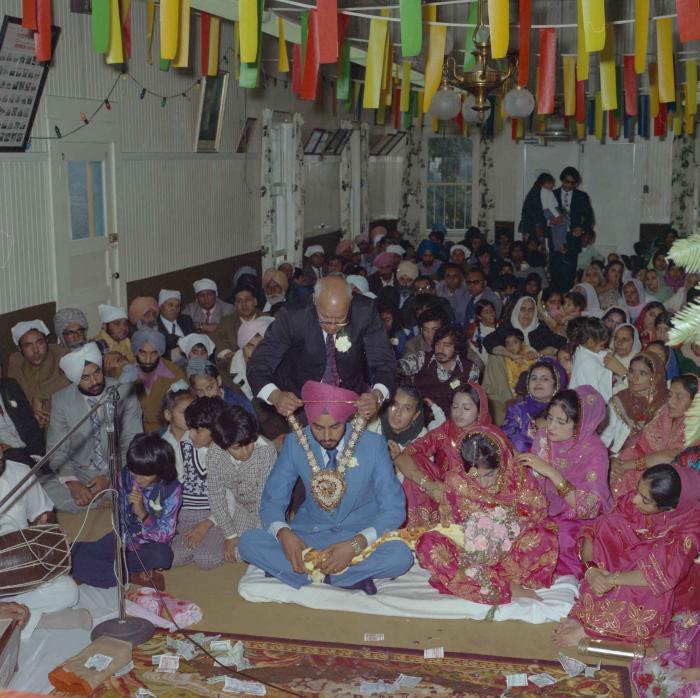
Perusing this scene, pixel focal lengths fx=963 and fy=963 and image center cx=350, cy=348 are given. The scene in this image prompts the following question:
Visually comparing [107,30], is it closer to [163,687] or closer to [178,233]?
[163,687]

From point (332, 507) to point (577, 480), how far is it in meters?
1.16

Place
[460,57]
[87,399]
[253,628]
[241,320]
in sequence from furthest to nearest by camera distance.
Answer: [460,57]
[241,320]
[87,399]
[253,628]

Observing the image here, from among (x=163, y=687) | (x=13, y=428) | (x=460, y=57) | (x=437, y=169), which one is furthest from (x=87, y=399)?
(x=437, y=169)

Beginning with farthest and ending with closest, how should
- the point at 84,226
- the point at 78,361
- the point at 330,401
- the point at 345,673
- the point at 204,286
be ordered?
the point at 204,286 → the point at 84,226 → the point at 78,361 → the point at 330,401 → the point at 345,673

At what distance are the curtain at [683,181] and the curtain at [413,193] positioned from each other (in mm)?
3854

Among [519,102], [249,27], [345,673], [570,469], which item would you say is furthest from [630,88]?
[345,673]

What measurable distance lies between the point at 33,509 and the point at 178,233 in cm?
466

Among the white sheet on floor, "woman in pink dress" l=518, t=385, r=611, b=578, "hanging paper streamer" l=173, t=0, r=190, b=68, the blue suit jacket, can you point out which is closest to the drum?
the white sheet on floor

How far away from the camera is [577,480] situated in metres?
4.52

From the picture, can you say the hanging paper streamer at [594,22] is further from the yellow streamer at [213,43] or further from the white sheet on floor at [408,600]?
the yellow streamer at [213,43]

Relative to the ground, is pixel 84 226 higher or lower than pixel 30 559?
higher

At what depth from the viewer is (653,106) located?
845cm

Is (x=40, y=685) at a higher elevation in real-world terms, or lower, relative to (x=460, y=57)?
lower

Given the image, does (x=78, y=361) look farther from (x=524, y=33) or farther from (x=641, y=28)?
(x=641, y=28)
